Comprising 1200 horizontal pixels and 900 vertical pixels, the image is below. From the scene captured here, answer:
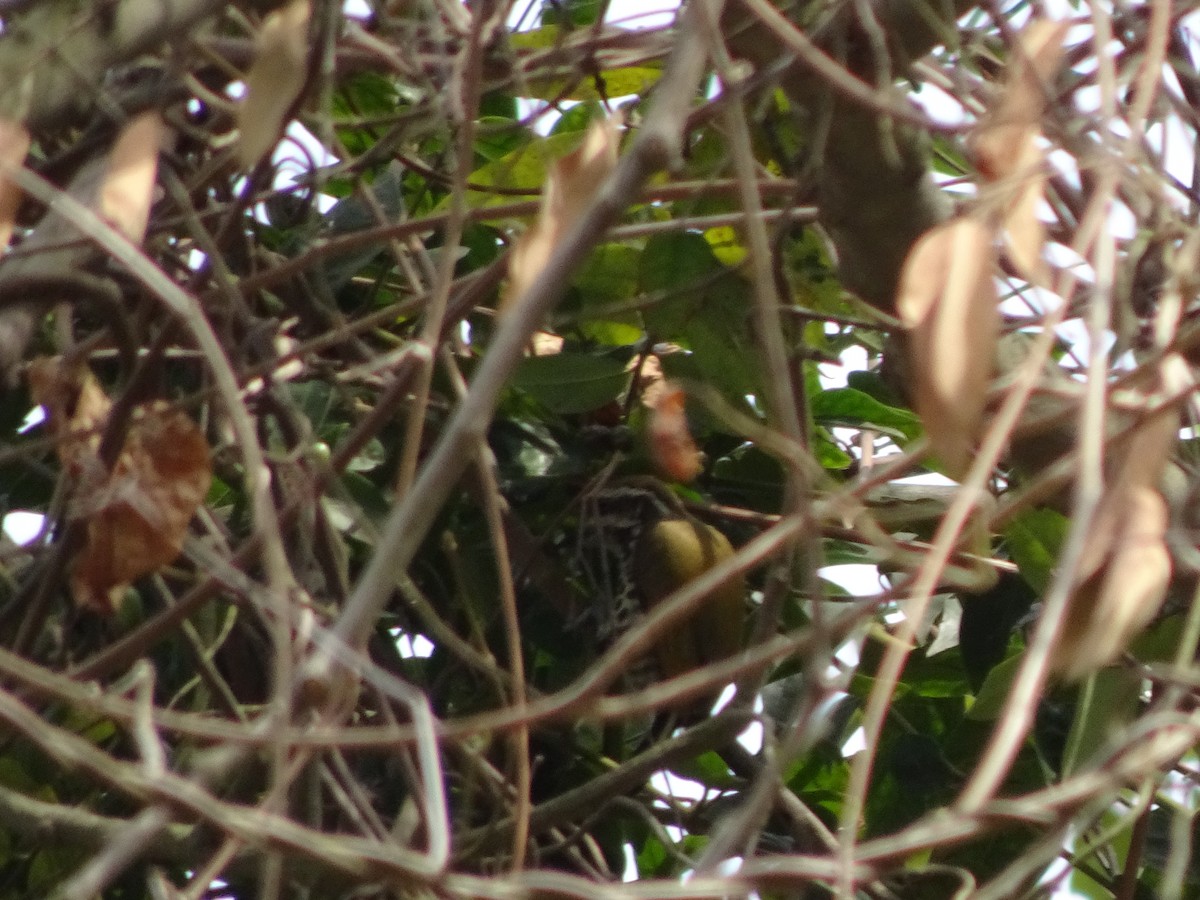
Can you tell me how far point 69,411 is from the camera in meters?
1.19

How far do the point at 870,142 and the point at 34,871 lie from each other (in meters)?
0.82

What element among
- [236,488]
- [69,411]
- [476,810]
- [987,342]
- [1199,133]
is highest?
[987,342]

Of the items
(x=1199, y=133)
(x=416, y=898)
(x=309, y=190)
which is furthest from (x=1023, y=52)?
(x=309, y=190)

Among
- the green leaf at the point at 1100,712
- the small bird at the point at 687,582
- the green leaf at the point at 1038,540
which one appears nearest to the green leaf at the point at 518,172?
the small bird at the point at 687,582

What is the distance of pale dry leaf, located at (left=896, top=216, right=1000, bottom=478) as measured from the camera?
634 millimetres

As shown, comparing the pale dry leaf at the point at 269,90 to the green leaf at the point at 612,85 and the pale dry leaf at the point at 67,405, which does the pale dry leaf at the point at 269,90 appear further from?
the green leaf at the point at 612,85

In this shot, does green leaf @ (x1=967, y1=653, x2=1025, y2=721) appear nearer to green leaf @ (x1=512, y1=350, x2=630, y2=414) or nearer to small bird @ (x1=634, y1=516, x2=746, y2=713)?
small bird @ (x1=634, y1=516, x2=746, y2=713)

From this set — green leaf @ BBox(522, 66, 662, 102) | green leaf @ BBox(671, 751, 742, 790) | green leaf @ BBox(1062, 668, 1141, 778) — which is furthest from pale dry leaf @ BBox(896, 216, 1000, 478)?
green leaf @ BBox(671, 751, 742, 790)

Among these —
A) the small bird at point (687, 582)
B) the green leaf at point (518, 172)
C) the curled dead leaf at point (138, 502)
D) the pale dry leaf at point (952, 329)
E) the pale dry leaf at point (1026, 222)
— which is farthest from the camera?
the small bird at point (687, 582)

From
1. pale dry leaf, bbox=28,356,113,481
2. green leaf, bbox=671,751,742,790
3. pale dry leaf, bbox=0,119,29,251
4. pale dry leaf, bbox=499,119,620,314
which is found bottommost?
green leaf, bbox=671,751,742,790

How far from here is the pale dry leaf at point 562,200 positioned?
0.73m

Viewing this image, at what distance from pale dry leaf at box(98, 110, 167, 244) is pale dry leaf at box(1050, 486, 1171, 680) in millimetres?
467

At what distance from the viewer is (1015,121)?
78cm

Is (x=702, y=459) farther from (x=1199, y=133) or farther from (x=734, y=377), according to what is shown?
(x=1199, y=133)
